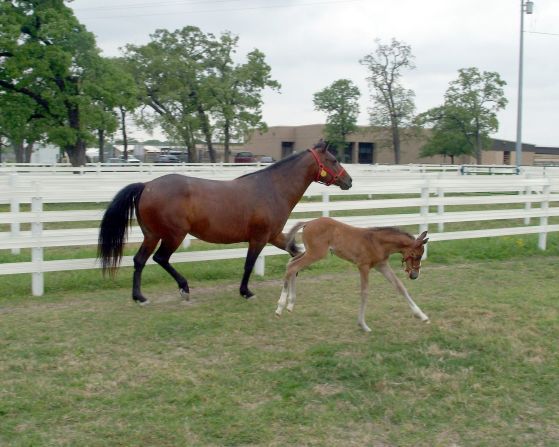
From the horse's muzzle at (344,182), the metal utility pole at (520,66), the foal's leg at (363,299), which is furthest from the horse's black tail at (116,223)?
the metal utility pole at (520,66)

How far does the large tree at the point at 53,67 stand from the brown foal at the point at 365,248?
21493 millimetres

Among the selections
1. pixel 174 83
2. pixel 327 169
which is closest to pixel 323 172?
pixel 327 169

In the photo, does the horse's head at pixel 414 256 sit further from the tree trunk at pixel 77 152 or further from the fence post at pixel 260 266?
the tree trunk at pixel 77 152

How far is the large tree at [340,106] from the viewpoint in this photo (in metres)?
57.3

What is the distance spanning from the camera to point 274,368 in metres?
4.91

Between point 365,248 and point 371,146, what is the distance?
60.3 metres

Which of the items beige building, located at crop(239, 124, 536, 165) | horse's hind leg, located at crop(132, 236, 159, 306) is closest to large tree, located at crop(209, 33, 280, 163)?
beige building, located at crop(239, 124, 536, 165)

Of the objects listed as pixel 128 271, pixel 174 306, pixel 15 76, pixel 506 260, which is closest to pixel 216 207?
pixel 174 306

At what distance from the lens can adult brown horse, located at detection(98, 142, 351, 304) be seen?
684 cm

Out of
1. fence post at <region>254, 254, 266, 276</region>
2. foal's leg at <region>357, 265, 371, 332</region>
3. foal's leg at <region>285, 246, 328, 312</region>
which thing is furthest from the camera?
fence post at <region>254, 254, 266, 276</region>

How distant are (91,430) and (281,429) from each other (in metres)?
1.20

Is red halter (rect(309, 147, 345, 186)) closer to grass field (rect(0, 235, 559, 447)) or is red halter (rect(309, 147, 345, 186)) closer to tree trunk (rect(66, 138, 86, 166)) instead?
grass field (rect(0, 235, 559, 447))

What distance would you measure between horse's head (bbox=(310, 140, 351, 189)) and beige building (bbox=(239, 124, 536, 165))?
48351mm

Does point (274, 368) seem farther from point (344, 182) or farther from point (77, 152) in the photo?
point (77, 152)
